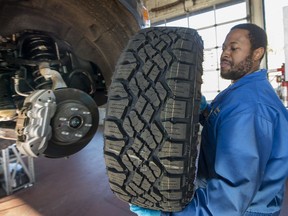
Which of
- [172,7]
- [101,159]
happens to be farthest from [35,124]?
[172,7]

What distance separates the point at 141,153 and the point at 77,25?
34.9 inches

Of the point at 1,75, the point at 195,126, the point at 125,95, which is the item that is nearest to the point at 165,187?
the point at 195,126

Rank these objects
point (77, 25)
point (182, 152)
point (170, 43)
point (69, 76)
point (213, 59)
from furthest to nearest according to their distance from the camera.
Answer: point (213, 59)
point (69, 76)
point (77, 25)
point (170, 43)
point (182, 152)

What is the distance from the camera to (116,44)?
5.07 feet

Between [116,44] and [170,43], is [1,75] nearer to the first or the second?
[116,44]

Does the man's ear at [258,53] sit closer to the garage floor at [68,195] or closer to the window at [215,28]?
the garage floor at [68,195]

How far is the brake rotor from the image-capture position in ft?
4.19

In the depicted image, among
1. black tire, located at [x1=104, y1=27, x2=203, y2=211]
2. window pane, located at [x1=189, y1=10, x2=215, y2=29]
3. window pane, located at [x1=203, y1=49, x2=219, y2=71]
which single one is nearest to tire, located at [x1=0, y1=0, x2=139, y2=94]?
black tire, located at [x1=104, y1=27, x2=203, y2=211]

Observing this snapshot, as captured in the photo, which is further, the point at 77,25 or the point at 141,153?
the point at 77,25

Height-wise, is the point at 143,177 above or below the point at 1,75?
below

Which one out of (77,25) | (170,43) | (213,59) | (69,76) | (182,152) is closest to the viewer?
(182,152)

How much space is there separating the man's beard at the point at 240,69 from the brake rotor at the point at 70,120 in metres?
0.68

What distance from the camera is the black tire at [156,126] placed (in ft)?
2.74

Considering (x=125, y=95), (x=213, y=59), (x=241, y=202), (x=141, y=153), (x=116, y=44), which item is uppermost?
(x=213, y=59)
